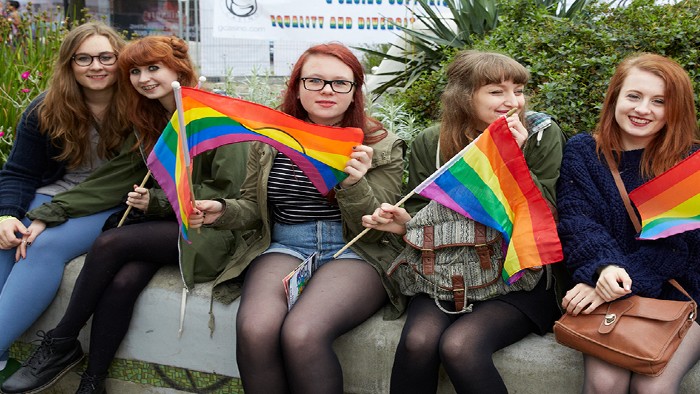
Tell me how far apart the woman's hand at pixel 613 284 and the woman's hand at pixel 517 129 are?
0.61m

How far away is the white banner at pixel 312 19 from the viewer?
8.87 metres

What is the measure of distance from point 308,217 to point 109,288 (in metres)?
0.97

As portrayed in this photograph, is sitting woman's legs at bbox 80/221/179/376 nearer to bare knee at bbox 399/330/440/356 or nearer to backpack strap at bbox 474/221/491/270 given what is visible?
bare knee at bbox 399/330/440/356

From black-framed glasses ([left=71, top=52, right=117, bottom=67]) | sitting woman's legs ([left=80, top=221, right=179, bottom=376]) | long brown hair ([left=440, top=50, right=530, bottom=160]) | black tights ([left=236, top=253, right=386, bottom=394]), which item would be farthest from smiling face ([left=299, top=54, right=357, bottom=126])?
black-framed glasses ([left=71, top=52, right=117, bottom=67])

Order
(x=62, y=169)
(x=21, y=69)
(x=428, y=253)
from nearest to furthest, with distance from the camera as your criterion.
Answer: (x=428, y=253) < (x=62, y=169) < (x=21, y=69)

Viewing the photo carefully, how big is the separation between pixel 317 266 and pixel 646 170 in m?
1.42

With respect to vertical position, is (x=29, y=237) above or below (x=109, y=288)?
above

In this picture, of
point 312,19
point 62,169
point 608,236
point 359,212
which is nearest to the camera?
point 608,236

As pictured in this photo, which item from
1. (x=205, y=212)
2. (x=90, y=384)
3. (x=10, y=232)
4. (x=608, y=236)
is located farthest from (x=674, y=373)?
(x=10, y=232)

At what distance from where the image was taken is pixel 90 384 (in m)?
3.46

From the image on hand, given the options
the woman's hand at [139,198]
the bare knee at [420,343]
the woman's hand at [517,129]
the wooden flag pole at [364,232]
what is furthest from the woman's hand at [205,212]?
the woman's hand at [517,129]

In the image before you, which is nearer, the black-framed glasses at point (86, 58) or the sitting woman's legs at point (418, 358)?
the sitting woman's legs at point (418, 358)

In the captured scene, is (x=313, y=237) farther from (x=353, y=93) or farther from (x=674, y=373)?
(x=674, y=373)

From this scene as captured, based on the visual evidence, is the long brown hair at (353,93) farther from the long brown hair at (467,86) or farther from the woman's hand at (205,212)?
the woman's hand at (205,212)
